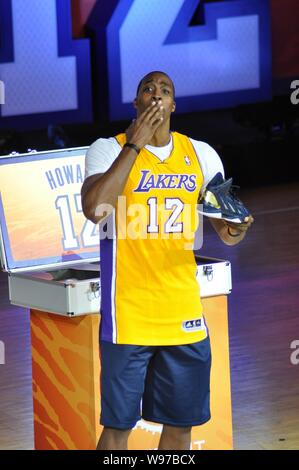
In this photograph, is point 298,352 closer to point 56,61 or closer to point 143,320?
point 143,320

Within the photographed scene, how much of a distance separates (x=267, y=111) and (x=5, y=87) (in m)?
3.39

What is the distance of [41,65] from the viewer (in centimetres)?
1205

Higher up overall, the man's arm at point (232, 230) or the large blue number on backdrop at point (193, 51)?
the man's arm at point (232, 230)

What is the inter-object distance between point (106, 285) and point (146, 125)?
584mm

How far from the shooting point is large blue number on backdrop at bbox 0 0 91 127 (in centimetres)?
1180

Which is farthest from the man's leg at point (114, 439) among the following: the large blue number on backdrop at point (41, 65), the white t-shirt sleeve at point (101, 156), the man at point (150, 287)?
the large blue number on backdrop at point (41, 65)

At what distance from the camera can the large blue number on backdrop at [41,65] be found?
11.8 metres

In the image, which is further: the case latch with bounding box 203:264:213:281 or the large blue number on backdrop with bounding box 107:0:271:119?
the large blue number on backdrop with bounding box 107:0:271:119

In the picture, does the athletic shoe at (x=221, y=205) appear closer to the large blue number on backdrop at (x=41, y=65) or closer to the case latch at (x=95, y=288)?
the case latch at (x=95, y=288)

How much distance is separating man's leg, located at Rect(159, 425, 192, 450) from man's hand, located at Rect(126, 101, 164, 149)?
41.0 inches

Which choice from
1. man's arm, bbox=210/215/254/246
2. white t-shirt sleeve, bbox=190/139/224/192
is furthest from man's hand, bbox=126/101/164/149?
man's arm, bbox=210/215/254/246

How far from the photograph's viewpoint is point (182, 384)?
4.13 meters

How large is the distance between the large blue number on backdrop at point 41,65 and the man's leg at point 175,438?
7996 mm

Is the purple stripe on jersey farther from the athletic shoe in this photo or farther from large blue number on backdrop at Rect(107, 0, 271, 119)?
large blue number on backdrop at Rect(107, 0, 271, 119)
